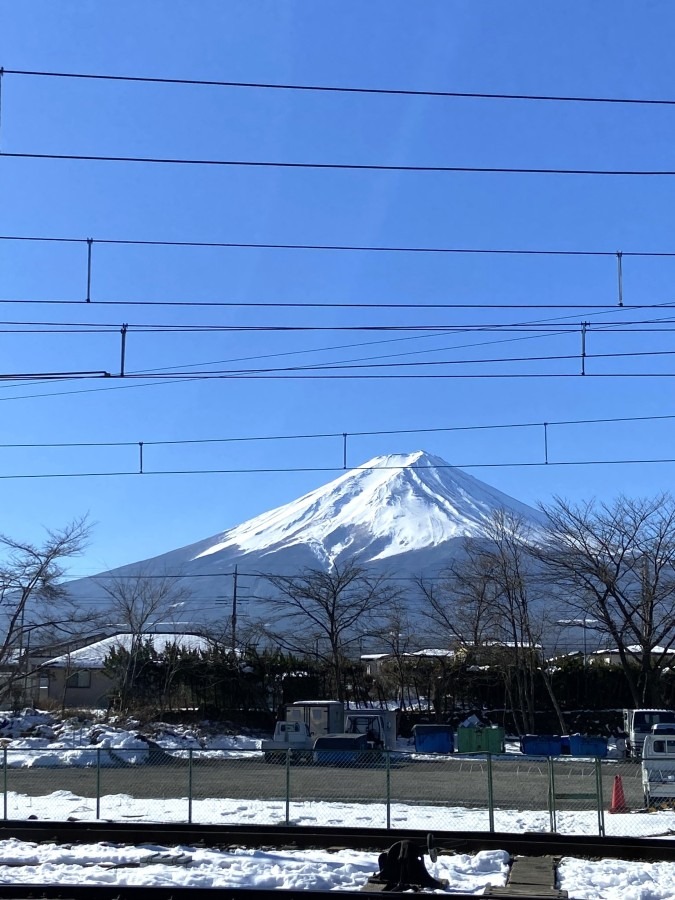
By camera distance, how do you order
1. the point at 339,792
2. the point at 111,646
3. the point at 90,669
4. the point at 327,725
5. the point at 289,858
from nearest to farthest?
the point at 289,858
the point at 339,792
the point at 327,725
the point at 111,646
the point at 90,669

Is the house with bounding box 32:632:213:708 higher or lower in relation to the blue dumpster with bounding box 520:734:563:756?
higher

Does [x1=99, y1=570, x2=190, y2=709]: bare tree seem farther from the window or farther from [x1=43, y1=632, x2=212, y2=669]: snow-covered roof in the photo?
the window

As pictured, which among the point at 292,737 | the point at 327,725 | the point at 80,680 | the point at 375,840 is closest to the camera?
A: the point at 375,840

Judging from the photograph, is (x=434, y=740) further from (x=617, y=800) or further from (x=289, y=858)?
(x=289, y=858)

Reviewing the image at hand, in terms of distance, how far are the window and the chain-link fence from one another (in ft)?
58.8

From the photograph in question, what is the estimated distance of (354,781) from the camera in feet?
89.9

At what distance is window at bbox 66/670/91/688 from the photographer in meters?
52.5

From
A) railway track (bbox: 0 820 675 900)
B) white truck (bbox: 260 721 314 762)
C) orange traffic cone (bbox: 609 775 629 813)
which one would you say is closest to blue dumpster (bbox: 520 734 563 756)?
white truck (bbox: 260 721 314 762)

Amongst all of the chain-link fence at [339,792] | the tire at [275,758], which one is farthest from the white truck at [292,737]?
the tire at [275,758]

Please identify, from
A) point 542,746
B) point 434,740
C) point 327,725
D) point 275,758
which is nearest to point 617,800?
point 275,758

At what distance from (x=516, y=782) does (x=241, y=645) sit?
25.1m

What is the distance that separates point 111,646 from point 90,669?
6.14 feet

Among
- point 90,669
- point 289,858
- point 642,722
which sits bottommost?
point 642,722

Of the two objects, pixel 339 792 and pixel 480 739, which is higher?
pixel 339 792
